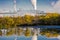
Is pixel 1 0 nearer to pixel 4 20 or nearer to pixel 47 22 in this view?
pixel 4 20

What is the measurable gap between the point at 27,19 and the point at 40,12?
452 mm

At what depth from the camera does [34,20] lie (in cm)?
537

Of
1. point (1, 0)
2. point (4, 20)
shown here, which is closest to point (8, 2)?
point (1, 0)

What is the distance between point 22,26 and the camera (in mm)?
5406

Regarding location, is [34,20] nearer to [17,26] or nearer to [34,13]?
[34,13]

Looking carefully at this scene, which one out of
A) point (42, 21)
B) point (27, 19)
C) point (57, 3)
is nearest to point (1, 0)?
point (27, 19)

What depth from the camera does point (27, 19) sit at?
17.5ft

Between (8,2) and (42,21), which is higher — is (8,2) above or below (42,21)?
above

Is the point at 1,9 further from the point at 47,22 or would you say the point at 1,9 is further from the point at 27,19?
the point at 47,22

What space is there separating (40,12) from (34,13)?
0.62 ft

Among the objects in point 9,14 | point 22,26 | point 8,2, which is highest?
point 8,2

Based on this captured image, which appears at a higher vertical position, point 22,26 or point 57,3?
point 57,3

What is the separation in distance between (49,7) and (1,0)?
1.51 meters

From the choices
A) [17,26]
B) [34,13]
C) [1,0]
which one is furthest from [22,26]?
[1,0]
